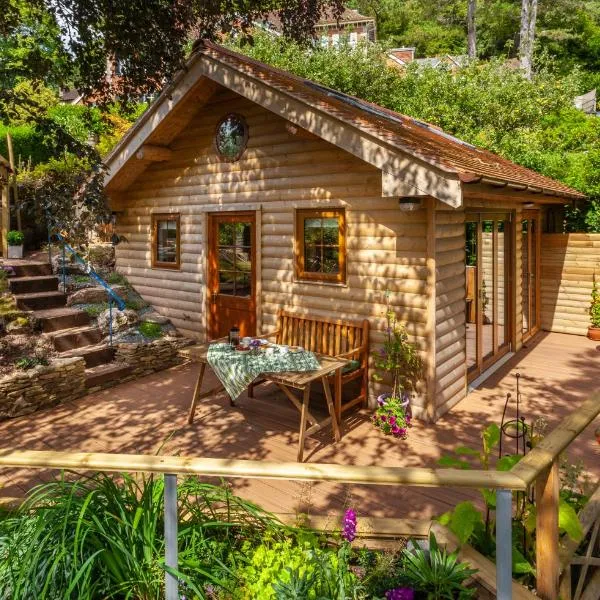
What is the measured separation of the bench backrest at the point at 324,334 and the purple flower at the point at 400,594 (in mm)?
4083

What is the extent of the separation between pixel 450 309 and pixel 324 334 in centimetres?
168

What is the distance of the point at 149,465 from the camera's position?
2.18m

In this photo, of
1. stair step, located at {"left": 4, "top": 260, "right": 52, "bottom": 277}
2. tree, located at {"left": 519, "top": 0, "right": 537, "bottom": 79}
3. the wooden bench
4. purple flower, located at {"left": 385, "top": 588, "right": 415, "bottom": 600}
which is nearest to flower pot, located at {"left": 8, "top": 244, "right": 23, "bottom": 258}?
stair step, located at {"left": 4, "top": 260, "right": 52, "bottom": 277}

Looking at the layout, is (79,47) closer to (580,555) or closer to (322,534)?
(322,534)

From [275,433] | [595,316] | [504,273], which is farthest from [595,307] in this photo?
[275,433]

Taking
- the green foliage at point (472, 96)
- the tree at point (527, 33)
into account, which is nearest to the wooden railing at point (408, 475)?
the green foliage at point (472, 96)

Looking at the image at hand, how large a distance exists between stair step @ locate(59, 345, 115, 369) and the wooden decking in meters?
0.69

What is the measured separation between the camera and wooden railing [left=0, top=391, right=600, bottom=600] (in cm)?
204

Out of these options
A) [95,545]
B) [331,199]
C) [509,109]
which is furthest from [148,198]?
[509,109]

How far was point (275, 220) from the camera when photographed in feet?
25.0

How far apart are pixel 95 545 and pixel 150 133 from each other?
724 cm

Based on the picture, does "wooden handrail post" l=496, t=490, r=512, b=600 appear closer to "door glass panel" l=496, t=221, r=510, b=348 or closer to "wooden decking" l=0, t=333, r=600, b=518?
"wooden decking" l=0, t=333, r=600, b=518

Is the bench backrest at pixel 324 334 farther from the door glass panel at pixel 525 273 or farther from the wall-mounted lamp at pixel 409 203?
the door glass panel at pixel 525 273

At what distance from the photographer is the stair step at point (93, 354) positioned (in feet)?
25.2
